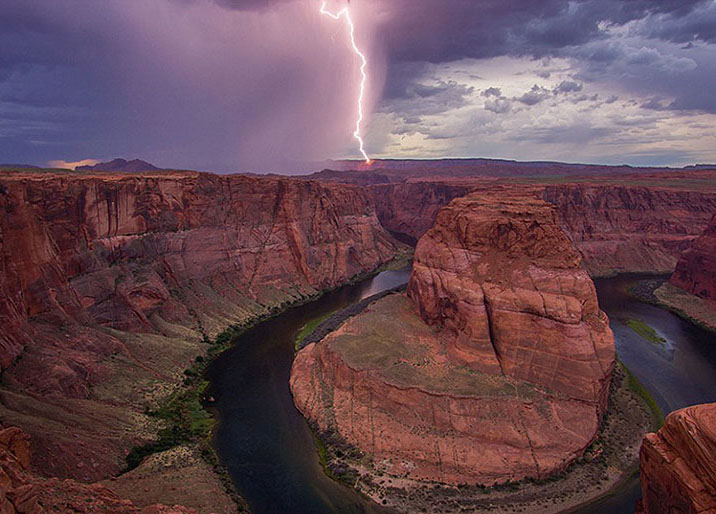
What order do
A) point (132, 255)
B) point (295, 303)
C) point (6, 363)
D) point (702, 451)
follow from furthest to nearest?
1. point (295, 303)
2. point (132, 255)
3. point (6, 363)
4. point (702, 451)

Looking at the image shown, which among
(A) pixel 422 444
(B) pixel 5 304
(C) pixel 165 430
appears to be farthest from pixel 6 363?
(A) pixel 422 444

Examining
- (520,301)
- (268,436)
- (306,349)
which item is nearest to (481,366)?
(520,301)

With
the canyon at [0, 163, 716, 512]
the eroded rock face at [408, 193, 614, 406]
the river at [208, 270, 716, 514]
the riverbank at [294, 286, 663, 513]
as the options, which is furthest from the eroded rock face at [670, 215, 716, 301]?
the riverbank at [294, 286, 663, 513]

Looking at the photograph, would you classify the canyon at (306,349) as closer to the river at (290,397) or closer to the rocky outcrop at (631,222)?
the river at (290,397)

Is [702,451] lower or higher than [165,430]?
higher

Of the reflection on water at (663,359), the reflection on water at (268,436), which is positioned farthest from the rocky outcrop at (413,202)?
the reflection on water at (268,436)

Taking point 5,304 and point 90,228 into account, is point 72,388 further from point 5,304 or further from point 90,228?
point 90,228
